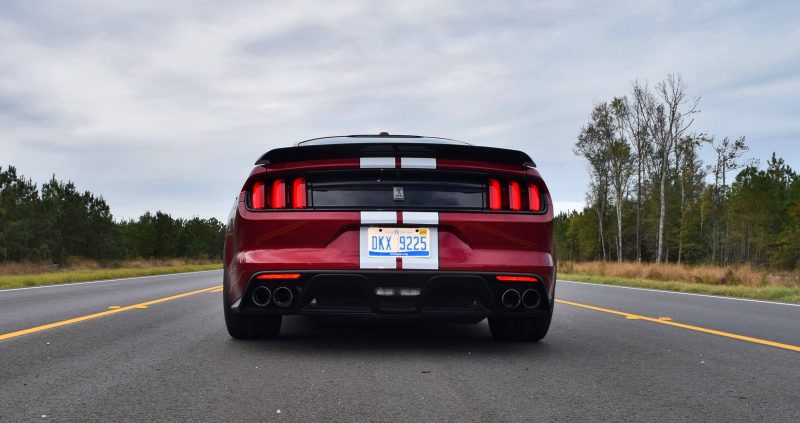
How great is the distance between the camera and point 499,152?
14.7 ft

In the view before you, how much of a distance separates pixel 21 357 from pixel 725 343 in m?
5.06

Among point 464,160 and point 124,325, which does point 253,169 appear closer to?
point 464,160

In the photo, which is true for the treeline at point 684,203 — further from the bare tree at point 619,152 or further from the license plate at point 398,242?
the license plate at point 398,242

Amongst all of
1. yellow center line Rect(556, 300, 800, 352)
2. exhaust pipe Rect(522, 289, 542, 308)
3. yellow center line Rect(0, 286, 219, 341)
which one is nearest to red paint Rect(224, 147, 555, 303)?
exhaust pipe Rect(522, 289, 542, 308)

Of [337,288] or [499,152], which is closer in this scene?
[337,288]

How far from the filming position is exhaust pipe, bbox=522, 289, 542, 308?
4.32m

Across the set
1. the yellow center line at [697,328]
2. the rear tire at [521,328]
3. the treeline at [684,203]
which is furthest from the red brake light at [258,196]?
the treeline at [684,203]

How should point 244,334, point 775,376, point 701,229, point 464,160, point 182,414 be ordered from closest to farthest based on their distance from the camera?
point 182,414 → point 775,376 → point 464,160 → point 244,334 → point 701,229

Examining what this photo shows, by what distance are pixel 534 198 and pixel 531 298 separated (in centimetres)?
69

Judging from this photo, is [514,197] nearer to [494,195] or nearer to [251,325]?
[494,195]

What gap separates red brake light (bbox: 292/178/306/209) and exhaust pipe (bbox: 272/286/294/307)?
1.80 feet

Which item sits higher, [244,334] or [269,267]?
[269,267]

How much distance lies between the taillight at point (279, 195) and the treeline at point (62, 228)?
58.2 m

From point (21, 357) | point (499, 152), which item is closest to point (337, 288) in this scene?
point (499, 152)
